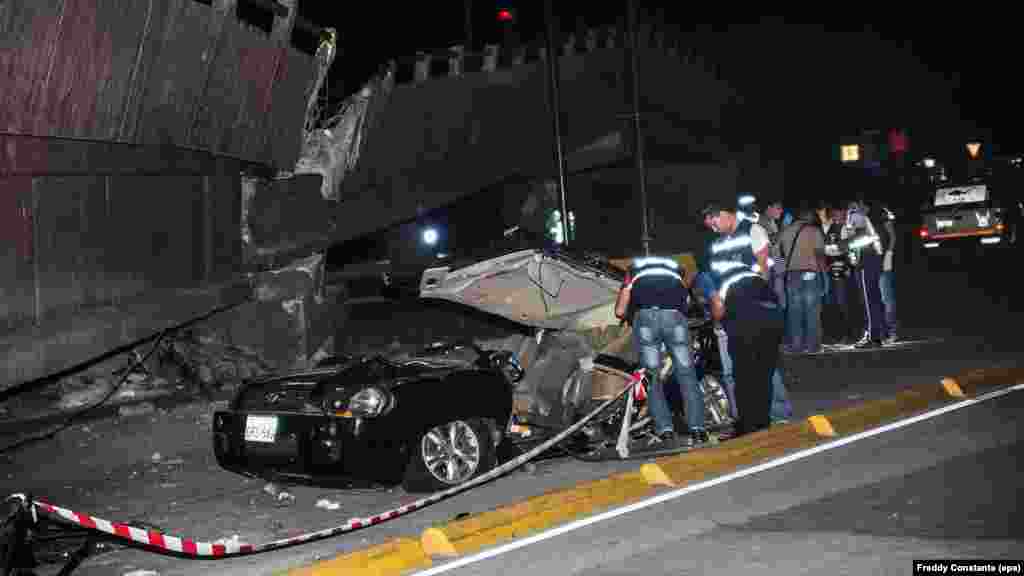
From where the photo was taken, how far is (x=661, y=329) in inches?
336

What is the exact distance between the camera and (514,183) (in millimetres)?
25656

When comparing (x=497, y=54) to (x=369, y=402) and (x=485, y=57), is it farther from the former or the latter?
(x=369, y=402)

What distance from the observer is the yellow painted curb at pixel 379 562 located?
5.85 meters

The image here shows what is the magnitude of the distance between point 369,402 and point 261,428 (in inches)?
33.0

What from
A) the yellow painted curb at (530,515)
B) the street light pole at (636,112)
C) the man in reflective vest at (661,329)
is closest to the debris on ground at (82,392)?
the man in reflective vest at (661,329)

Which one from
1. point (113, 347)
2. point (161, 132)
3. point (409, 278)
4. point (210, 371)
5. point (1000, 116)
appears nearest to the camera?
point (409, 278)

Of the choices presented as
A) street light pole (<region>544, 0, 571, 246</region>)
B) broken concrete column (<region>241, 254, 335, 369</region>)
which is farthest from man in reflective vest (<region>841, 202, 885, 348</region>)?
broken concrete column (<region>241, 254, 335, 369</region>)

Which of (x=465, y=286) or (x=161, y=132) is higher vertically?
(x=161, y=132)

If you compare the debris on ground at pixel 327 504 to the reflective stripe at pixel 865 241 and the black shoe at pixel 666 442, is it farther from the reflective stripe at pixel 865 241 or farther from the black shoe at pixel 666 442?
the reflective stripe at pixel 865 241

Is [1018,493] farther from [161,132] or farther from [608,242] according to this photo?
[608,242]

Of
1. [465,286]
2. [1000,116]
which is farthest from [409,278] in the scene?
[1000,116]

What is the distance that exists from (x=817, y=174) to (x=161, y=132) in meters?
29.8

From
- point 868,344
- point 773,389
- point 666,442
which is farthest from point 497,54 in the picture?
point 666,442

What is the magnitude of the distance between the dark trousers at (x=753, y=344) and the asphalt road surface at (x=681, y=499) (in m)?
0.82
